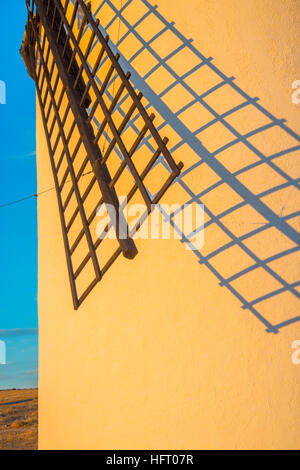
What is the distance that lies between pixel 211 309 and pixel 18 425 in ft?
40.1

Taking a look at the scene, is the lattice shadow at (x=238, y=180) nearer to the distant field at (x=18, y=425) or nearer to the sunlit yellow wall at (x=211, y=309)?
the sunlit yellow wall at (x=211, y=309)

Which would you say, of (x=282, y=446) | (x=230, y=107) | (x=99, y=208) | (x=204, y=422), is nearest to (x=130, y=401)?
(x=204, y=422)

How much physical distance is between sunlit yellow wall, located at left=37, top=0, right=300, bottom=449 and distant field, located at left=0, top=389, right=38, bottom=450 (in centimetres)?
809

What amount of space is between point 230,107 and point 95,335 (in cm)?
159

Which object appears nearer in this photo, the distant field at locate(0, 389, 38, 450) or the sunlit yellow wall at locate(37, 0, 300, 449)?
the sunlit yellow wall at locate(37, 0, 300, 449)

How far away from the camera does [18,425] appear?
44.1 feet

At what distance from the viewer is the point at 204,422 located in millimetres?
2537

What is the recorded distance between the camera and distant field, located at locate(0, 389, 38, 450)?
422 inches

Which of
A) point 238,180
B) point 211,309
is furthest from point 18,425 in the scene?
point 238,180

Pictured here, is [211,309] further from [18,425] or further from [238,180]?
[18,425]

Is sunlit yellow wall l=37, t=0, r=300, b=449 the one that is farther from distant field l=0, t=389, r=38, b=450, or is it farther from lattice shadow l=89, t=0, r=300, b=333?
distant field l=0, t=389, r=38, b=450

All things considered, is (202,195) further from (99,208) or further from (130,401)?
(130,401)

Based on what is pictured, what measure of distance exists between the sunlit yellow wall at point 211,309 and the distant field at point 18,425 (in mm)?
8088

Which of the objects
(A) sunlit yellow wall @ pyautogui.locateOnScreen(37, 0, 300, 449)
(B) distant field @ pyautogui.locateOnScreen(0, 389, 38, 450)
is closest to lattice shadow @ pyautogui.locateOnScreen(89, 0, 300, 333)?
(A) sunlit yellow wall @ pyautogui.locateOnScreen(37, 0, 300, 449)
